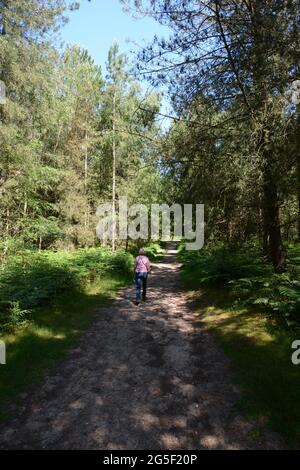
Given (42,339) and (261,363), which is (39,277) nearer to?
(42,339)

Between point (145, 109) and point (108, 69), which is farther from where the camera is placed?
point (108, 69)

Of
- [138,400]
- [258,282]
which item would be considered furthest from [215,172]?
[138,400]

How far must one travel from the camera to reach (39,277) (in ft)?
39.7

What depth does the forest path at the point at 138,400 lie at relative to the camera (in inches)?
188

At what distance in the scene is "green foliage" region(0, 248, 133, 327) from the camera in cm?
947

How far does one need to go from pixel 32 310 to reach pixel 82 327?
1.39m

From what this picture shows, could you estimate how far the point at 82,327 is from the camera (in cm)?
955

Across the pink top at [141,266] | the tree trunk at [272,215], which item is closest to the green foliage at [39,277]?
the pink top at [141,266]

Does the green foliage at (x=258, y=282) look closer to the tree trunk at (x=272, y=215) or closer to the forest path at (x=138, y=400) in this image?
the tree trunk at (x=272, y=215)

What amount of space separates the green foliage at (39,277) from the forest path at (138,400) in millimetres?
2082

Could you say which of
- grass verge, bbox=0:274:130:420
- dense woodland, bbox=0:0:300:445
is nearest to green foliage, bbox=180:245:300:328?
dense woodland, bbox=0:0:300:445

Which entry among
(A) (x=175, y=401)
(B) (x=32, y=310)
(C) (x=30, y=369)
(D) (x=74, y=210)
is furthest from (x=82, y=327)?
(D) (x=74, y=210)
